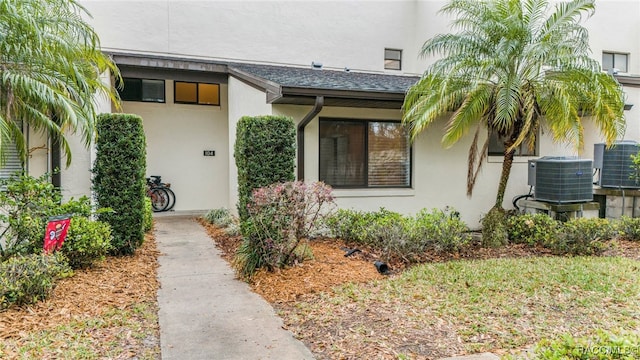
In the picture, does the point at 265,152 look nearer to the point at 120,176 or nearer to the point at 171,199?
the point at 120,176

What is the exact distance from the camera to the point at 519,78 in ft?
24.4

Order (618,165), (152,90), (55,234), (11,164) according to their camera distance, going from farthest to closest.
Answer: (152,90) → (618,165) → (11,164) → (55,234)

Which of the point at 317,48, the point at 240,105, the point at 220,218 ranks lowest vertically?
the point at 220,218

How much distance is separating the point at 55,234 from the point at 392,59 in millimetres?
11414

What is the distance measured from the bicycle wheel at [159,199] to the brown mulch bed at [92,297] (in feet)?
17.2

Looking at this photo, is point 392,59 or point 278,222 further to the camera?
point 392,59

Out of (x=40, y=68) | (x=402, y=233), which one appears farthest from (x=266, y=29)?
(x=402, y=233)

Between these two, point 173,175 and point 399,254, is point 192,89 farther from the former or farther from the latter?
point 399,254

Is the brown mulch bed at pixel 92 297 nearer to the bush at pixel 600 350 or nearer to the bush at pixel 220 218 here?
the bush at pixel 220 218

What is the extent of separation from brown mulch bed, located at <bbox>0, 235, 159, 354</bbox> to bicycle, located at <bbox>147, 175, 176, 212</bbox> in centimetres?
521

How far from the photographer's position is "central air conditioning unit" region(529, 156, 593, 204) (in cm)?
882

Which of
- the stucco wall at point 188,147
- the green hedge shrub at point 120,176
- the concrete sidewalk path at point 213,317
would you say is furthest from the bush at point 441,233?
the stucco wall at point 188,147

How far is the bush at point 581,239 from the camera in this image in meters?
7.39

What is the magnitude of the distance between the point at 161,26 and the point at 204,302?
368 inches
